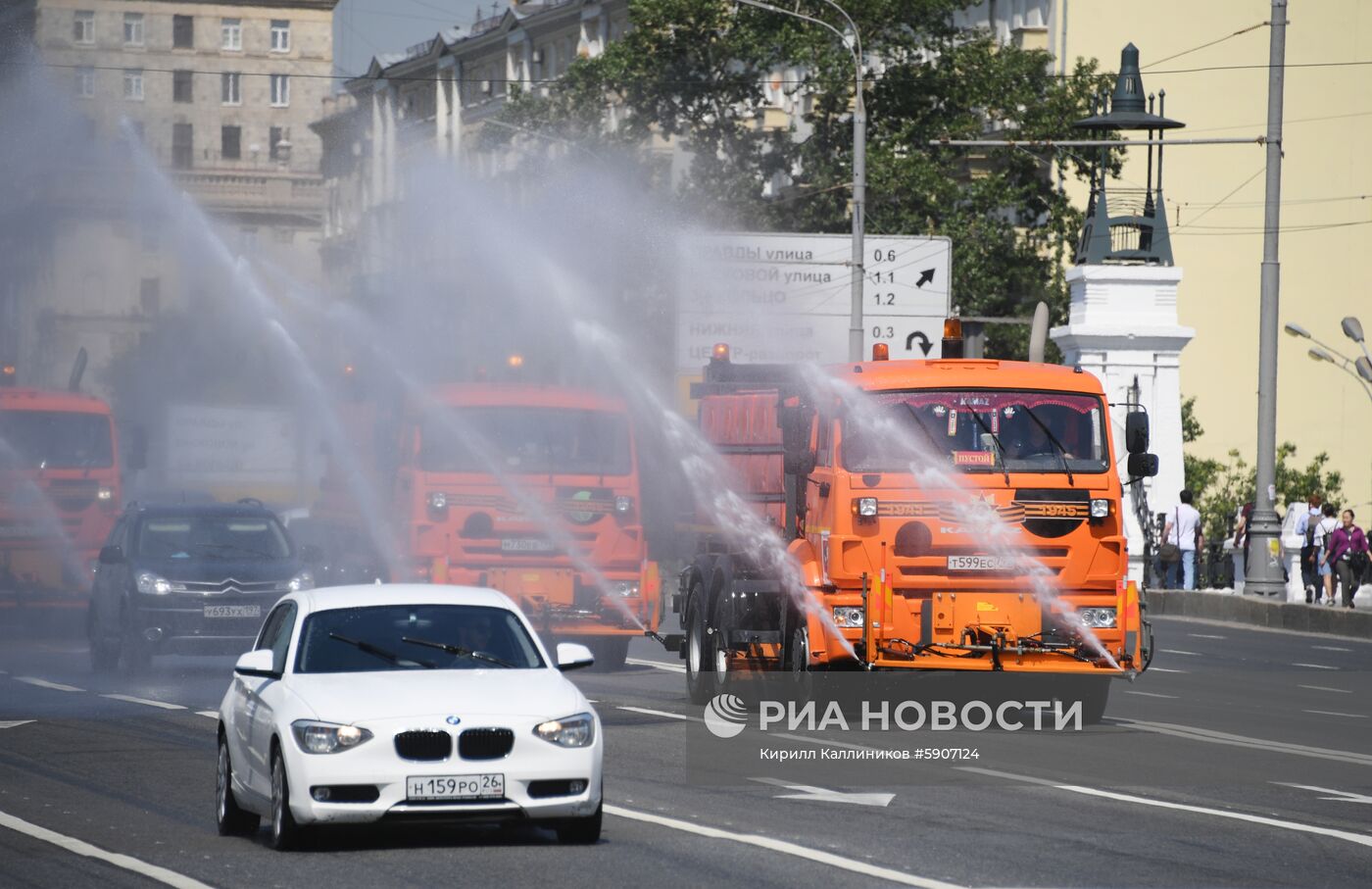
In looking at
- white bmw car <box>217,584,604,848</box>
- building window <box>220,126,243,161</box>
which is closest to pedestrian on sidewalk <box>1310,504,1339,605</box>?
building window <box>220,126,243,161</box>

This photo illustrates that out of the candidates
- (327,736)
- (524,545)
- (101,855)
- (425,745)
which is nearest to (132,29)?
(524,545)

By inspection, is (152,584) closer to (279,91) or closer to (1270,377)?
(1270,377)

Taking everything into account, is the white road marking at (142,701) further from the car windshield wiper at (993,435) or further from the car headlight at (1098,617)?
the car headlight at (1098,617)

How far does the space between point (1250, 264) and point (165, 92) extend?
3088cm

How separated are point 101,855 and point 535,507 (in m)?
13.0

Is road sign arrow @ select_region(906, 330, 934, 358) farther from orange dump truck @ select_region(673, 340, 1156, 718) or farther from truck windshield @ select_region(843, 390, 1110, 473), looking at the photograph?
truck windshield @ select_region(843, 390, 1110, 473)

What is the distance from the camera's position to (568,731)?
1180 centimetres

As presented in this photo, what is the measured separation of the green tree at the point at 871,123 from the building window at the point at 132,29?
45.0ft

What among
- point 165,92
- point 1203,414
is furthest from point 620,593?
point 1203,414

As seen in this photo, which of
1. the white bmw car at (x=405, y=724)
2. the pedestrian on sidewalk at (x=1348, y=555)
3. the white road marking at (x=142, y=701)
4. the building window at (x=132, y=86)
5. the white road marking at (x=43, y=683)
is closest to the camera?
the white bmw car at (x=405, y=724)

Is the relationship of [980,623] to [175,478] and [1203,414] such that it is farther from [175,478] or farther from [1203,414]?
[1203,414]

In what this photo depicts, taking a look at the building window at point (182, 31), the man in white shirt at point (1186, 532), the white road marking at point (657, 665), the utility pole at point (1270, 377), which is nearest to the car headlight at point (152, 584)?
the white road marking at point (657, 665)

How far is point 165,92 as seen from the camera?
144ft

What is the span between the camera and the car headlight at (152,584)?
24520 millimetres
